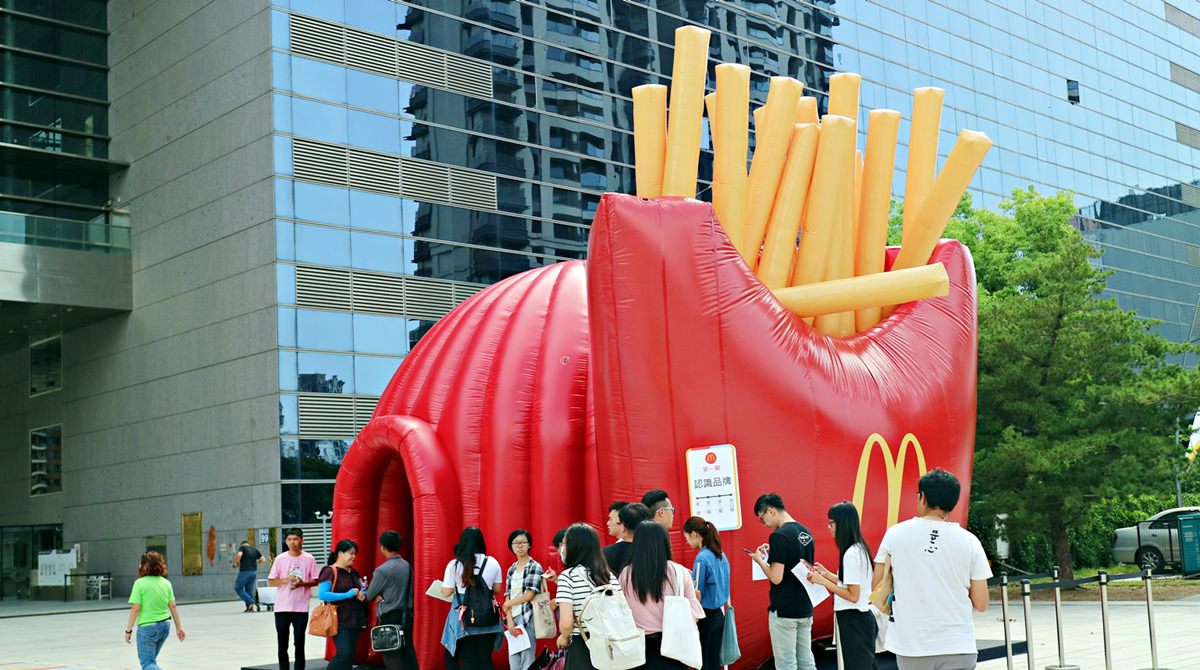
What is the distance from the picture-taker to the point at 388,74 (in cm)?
3306

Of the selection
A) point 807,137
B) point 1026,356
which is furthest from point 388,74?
point 807,137

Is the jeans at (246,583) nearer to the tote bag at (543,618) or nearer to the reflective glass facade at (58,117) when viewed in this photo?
the reflective glass facade at (58,117)

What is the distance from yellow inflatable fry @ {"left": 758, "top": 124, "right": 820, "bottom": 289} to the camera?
12.2 metres

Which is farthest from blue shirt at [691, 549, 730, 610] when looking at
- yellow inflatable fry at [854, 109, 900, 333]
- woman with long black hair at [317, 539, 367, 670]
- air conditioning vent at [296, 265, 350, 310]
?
air conditioning vent at [296, 265, 350, 310]

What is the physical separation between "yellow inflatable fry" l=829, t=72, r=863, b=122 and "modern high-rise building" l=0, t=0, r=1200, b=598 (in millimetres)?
20126

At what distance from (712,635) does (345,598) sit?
396cm

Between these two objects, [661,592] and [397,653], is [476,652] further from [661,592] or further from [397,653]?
[661,592]

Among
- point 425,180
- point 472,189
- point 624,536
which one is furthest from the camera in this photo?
point 472,189

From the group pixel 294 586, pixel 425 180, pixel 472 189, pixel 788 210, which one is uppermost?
pixel 425 180

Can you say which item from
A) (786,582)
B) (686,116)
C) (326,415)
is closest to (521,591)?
(786,582)

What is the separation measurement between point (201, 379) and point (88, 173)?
8604 millimetres

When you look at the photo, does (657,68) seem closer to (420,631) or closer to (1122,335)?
(1122,335)

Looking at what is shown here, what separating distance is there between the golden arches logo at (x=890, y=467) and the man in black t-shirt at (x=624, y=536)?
464 centimetres

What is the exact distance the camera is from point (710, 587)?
879cm
